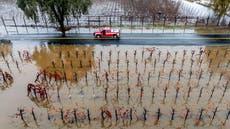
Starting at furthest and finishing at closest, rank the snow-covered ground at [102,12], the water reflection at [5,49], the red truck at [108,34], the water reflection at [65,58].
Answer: the snow-covered ground at [102,12], the red truck at [108,34], the water reflection at [5,49], the water reflection at [65,58]

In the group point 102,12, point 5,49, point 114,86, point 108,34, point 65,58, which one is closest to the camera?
point 114,86

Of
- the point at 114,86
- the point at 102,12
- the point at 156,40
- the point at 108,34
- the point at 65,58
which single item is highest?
the point at 102,12

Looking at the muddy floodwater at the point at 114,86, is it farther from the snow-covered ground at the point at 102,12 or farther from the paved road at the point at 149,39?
the snow-covered ground at the point at 102,12

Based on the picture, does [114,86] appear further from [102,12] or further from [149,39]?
[102,12]

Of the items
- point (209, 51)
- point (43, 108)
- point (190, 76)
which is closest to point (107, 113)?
point (43, 108)

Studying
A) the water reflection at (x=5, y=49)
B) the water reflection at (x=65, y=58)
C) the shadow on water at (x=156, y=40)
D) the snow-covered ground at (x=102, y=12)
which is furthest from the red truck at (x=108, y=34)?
the water reflection at (x=5, y=49)

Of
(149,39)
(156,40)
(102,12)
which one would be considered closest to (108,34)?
(149,39)

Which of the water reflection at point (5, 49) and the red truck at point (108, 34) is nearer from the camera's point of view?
the water reflection at point (5, 49)
